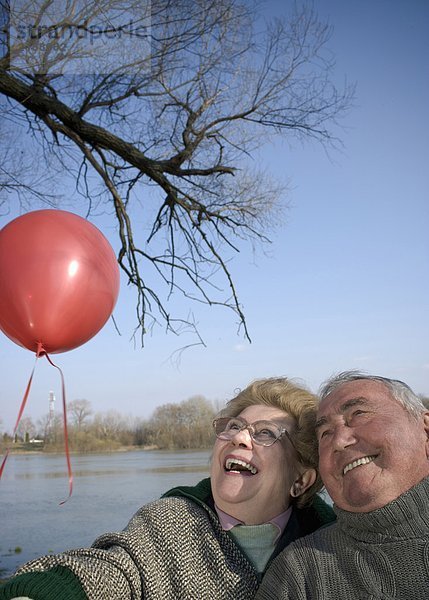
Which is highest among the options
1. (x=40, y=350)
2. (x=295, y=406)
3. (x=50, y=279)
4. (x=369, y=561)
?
(x=50, y=279)

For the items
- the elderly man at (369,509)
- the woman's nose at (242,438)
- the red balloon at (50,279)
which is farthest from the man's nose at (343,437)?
the red balloon at (50,279)

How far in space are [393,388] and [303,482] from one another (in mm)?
393

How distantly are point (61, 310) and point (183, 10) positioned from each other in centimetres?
253

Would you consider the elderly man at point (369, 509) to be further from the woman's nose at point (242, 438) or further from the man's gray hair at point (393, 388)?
the woman's nose at point (242, 438)

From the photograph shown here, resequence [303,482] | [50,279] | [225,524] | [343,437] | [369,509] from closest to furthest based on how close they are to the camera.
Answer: [369,509] < [343,437] < [225,524] < [303,482] < [50,279]

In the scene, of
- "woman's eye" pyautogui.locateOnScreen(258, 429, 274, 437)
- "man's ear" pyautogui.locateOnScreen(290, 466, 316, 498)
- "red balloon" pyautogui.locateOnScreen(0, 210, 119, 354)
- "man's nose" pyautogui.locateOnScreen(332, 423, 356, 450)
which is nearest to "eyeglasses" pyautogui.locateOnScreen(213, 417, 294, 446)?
"woman's eye" pyautogui.locateOnScreen(258, 429, 274, 437)

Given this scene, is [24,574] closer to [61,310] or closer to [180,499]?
[180,499]

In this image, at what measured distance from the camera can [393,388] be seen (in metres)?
1.59

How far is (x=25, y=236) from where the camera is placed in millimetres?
2066

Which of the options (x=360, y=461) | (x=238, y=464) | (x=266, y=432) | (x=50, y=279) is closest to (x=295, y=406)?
(x=266, y=432)

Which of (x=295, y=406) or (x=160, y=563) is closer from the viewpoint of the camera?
(x=160, y=563)

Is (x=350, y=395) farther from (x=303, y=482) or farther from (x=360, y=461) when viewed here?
(x=303, y=482)

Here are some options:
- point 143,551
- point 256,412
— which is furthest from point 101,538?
point 256,412

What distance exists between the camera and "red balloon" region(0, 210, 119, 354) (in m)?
2.03
